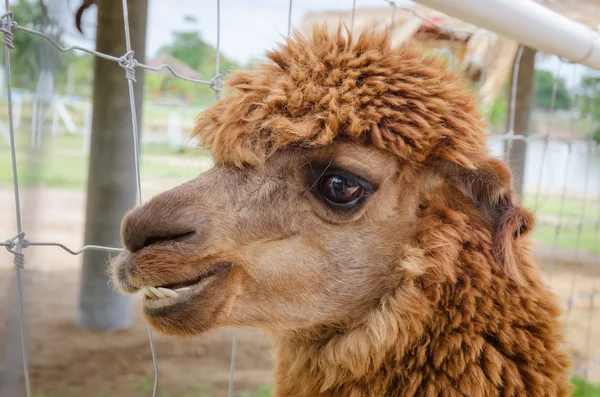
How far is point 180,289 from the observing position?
58.9 inches

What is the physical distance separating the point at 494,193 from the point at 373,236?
1.21ft

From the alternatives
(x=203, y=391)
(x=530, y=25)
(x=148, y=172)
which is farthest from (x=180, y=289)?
(x=148, y=172)

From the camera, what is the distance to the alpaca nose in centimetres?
145

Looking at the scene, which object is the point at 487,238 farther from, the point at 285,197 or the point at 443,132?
the point at 285,197

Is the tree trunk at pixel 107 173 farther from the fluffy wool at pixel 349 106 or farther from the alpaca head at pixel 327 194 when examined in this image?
the alpaca head at pixel 327 194

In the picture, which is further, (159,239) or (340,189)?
(340,189)

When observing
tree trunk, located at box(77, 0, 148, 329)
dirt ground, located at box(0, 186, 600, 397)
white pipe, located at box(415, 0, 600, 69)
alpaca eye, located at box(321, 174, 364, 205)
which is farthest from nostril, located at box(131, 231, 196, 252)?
tree trunk, located at box(77, 0, 148, 329)

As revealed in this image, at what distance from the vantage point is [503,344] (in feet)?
5.30

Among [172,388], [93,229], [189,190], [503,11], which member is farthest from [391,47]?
[172,388]

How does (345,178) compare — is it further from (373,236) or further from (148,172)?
(148,172)

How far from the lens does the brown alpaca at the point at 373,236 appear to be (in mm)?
1582

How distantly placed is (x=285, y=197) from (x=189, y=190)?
26 centimetres

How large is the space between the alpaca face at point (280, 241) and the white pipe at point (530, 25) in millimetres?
602

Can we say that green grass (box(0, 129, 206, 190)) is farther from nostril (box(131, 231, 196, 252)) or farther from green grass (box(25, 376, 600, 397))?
nostril (box(131, 231, 196, 252))
